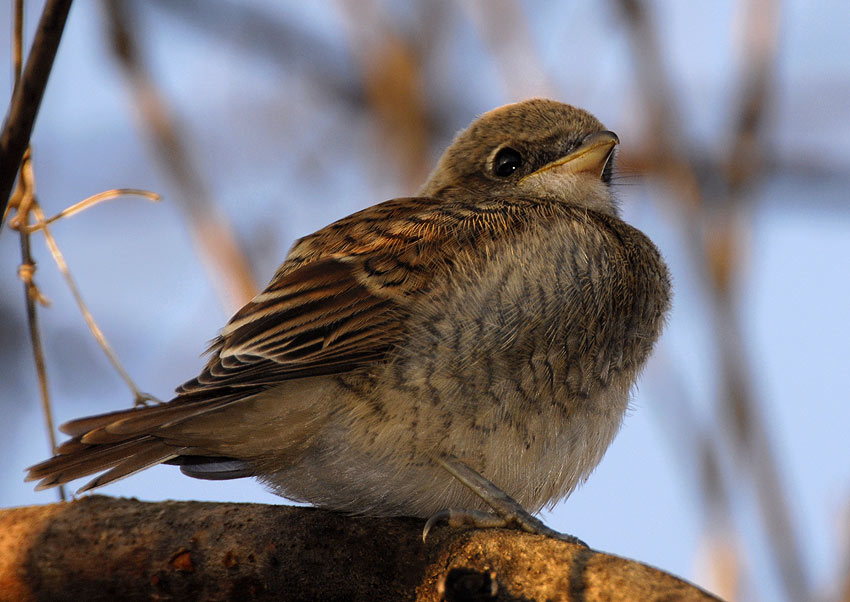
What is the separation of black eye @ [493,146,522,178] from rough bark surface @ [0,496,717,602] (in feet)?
7.08

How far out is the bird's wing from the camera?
9.87 feet

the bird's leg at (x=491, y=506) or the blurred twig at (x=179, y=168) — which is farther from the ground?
the blurred twig at (x=179, y=168)

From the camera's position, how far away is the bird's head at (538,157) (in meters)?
4.31

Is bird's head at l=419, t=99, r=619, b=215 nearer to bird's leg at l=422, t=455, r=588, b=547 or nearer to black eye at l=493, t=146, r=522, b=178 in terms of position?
black eye at l=493, t=146, r=522, b=178

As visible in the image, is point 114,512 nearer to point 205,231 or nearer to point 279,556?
point 279,556

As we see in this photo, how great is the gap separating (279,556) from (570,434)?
1.08m

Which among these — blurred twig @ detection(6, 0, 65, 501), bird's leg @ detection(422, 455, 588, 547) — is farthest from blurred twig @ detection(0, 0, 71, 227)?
bird's leg @ detection(422, 455, 588, 547)

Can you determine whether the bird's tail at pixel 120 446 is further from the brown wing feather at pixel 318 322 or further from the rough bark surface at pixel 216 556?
the rough bark surface at pixel 216 556

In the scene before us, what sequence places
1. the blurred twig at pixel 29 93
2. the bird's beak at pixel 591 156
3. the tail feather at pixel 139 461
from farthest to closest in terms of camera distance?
the bird's beak at pixel 591 156, the tail feather at pixel 139 461, the blurred twig at pixel 29 93

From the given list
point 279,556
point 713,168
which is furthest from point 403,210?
point 713,168

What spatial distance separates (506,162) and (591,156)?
41 cm

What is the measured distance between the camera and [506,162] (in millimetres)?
4551

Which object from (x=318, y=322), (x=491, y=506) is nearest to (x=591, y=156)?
(x=318, y=322)

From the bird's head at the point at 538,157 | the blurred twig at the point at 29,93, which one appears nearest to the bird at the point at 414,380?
the bird's head at the point at 538,157
